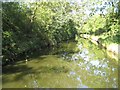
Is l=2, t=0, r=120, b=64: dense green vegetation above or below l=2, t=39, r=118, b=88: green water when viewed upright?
above

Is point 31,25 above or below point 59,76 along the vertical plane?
above

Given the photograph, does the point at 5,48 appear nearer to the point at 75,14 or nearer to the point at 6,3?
the point at 6,3

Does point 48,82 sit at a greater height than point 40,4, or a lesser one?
lesser

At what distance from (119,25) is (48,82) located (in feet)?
64.4

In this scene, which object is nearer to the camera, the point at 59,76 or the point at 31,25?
the point at 59,76

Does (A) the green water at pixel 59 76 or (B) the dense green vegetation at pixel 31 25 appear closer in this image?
(A) the green water at pixel 59 76

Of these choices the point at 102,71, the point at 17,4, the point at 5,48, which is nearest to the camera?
the point at 102,71

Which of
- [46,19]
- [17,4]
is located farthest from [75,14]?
[17,4]

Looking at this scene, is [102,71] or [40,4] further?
[40,4]

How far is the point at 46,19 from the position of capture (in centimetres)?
3431

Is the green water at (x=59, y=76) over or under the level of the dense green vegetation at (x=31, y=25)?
under

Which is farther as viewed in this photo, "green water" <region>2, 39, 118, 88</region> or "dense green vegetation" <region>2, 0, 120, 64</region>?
"dense green vegetation" <region>2, 0, 120, 64</region>

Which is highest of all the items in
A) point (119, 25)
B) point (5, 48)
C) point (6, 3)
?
point (6, 3)

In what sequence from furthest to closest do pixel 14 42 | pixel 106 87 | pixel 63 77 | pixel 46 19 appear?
pixel 46 19 → pixel 14 42 → pixel 63 77 → pixel 106 87
